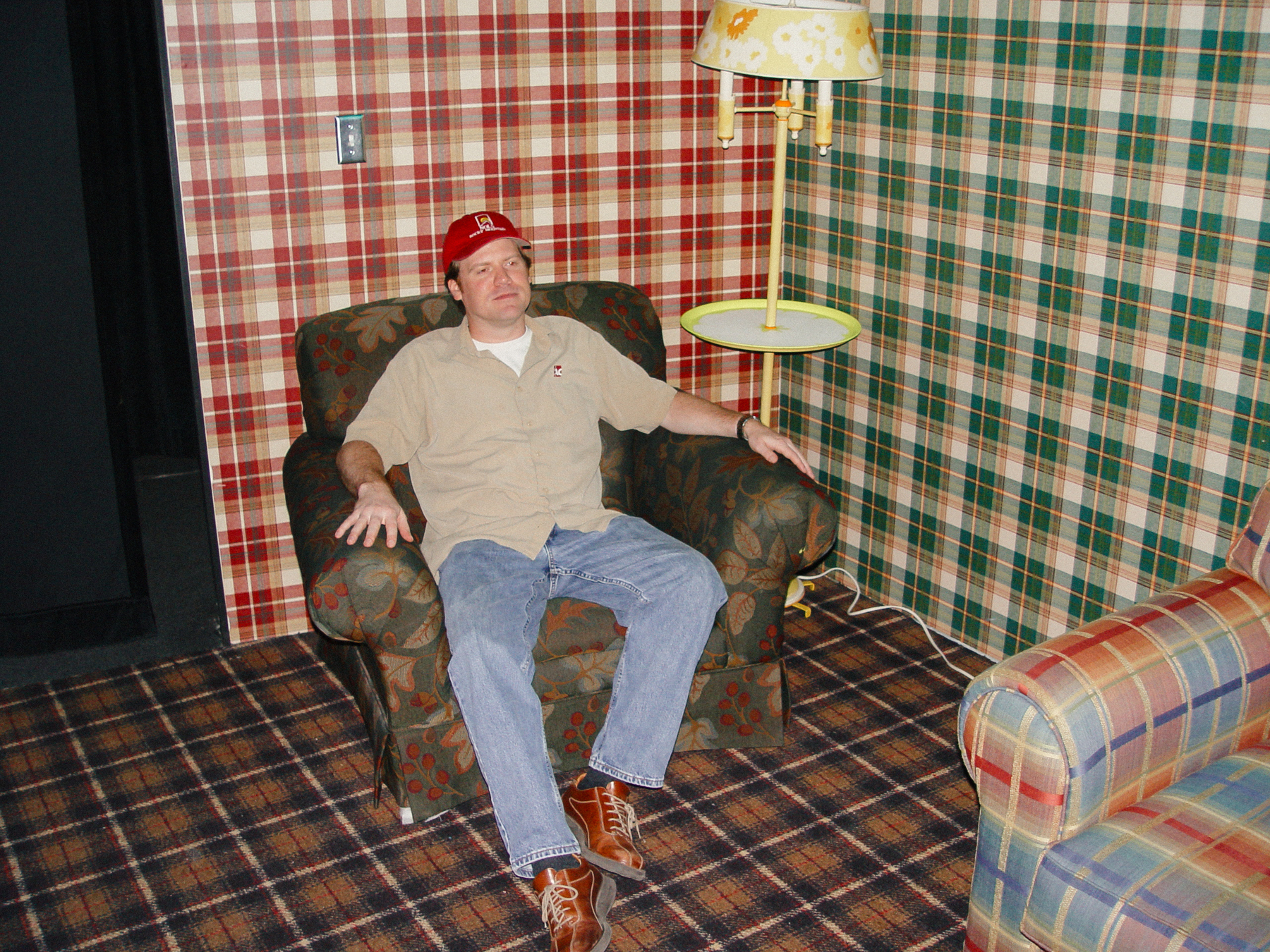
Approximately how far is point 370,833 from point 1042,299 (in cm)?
187

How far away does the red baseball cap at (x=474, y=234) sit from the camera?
257 cm

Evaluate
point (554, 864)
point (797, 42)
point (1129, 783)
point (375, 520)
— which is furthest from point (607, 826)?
point (797, 42)

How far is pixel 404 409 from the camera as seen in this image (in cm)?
264

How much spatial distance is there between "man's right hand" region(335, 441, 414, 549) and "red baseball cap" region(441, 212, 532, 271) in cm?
49

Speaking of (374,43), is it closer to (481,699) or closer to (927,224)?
(927,224)

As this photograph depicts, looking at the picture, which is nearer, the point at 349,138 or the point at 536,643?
the point at 536,643

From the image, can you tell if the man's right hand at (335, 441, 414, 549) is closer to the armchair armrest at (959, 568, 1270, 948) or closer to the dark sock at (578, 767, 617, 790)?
the dark sock at (578, 767, 617, 790)

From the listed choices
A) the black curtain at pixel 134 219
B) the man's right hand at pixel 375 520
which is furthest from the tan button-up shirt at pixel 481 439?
the black curtain at pixel 134 219

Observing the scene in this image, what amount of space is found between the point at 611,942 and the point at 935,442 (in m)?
1.56

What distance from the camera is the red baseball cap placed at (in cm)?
257

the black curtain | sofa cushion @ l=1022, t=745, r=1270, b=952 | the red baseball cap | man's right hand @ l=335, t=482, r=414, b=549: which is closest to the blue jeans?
man's right hand @ l=335, t=482, r=414, b=549

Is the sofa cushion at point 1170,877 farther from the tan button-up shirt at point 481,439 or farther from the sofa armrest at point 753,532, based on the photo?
the tan button-up shirt at point 481,439

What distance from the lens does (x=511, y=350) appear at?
8.82 ft

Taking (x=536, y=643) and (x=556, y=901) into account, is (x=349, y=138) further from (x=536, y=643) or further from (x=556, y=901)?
(x=556, y=901)
